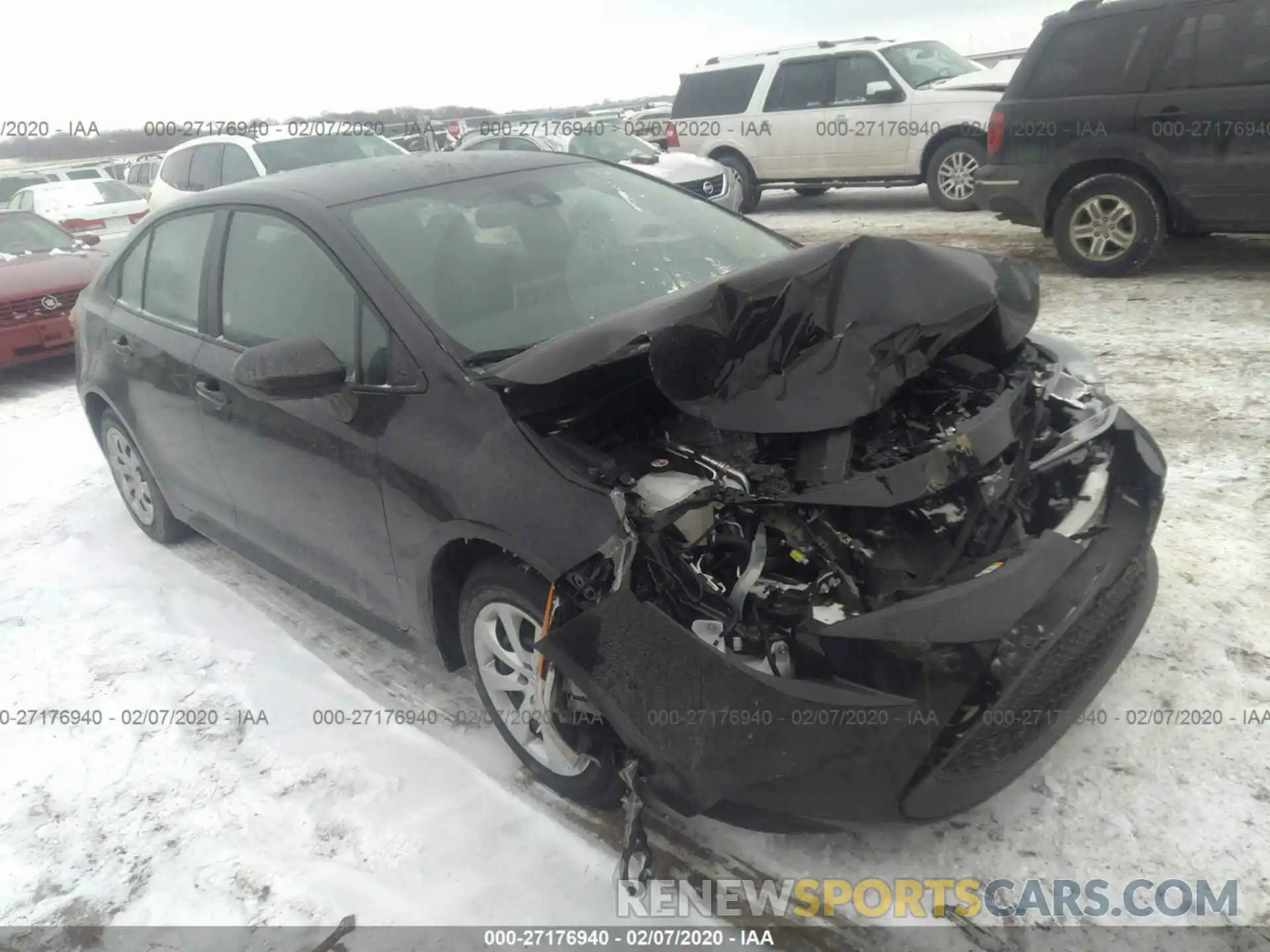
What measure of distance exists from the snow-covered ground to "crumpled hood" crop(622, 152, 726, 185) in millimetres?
6823

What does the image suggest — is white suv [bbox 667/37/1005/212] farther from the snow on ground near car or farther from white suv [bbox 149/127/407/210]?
the snow on ground near car

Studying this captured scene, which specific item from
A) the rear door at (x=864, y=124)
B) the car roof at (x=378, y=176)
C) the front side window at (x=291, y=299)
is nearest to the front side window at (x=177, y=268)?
the car roof at (x=378, y=176)

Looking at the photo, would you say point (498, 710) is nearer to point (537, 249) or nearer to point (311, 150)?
point (537, 249)

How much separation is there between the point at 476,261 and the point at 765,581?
62.1 inches

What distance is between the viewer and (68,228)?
1335 centimetres

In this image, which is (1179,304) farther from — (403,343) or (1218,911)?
(403,343)

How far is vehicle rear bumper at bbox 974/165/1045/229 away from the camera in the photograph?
717cm

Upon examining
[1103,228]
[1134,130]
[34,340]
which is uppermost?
[1134,130]

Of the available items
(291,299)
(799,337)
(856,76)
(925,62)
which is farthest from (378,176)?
(925,62)

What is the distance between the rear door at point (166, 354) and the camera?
12.3 ft

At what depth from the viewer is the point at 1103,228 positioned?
6.92 metres

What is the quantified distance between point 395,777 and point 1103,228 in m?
6.60

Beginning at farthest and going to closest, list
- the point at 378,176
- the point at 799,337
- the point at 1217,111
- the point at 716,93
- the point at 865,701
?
the point at 716,93, the point at 1217,111, the point at 378,176, the point at 799,337, the point at 865,701

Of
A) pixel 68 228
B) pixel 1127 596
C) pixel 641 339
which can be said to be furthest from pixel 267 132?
pixel 1127 596
